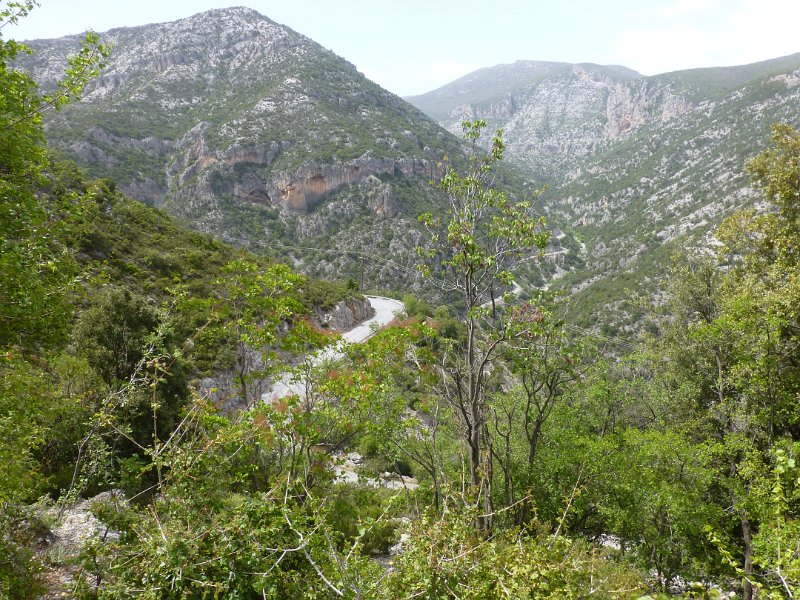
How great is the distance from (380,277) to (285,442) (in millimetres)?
79134

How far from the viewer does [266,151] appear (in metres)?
104

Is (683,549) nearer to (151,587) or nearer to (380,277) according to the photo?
(151,587)

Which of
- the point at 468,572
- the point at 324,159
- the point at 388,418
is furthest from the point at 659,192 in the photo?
the point at 468,572

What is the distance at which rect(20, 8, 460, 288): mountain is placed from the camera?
9094 cm

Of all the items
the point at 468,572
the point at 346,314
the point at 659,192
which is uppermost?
the point at 659,192

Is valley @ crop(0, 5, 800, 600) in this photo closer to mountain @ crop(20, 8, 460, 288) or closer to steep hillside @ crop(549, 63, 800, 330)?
mountain @ crop(20, 8, 460, 288)

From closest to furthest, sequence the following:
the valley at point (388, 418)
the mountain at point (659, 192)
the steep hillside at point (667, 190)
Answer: the valley at point (388, 418), the mountain at point (659, 192), the steep hillside at point (667, 190)

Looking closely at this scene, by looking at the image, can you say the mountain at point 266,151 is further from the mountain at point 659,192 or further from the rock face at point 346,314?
the mountain at point 659,192

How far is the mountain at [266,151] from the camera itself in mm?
90938

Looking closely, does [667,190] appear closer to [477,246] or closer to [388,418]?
[477,246]

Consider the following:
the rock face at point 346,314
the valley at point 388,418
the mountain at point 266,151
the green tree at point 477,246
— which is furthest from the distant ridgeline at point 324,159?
the green tree at point 477,246


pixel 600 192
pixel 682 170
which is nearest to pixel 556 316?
pixel 682 170

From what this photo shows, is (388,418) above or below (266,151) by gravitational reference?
below

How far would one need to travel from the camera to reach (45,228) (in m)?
6.41
